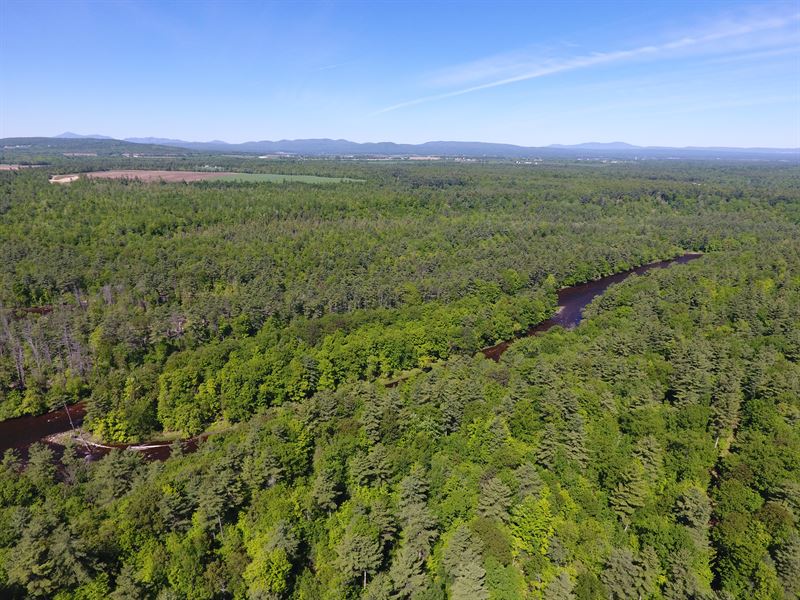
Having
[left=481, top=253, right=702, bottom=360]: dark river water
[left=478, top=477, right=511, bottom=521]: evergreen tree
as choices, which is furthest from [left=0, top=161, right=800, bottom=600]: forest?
[left=481, top=253, right=702, bottom=360]: dark river water

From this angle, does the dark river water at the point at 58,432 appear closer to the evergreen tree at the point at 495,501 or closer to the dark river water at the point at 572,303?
the dark river water at the point at 572,303

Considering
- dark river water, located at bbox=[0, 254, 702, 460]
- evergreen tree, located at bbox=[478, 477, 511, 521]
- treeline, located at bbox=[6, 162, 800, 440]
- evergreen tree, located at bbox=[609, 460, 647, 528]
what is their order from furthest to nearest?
treeline, located at bbox=[6, 162, 800, 440] < dark river water, located at bbox=[0, 254, 702, 460] < evergreen tree, located at bbox=[609, 460, 647, 528] < evergreen tree, located at bbox=[478, 477, 511, 521]

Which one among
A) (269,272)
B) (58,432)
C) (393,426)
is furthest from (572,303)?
→ (58,432)

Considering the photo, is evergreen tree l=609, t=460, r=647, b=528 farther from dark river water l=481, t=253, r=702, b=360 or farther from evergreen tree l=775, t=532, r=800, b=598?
dark river water l=481, t=253, r=702, b=360

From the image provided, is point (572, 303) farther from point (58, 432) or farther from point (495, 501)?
point (58, 432)

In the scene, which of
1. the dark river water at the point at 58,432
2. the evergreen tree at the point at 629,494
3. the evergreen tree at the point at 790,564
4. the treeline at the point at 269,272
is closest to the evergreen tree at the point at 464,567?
the evergreen tree at the point at 629,494

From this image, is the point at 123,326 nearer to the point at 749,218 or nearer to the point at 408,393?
the point at 408,393
